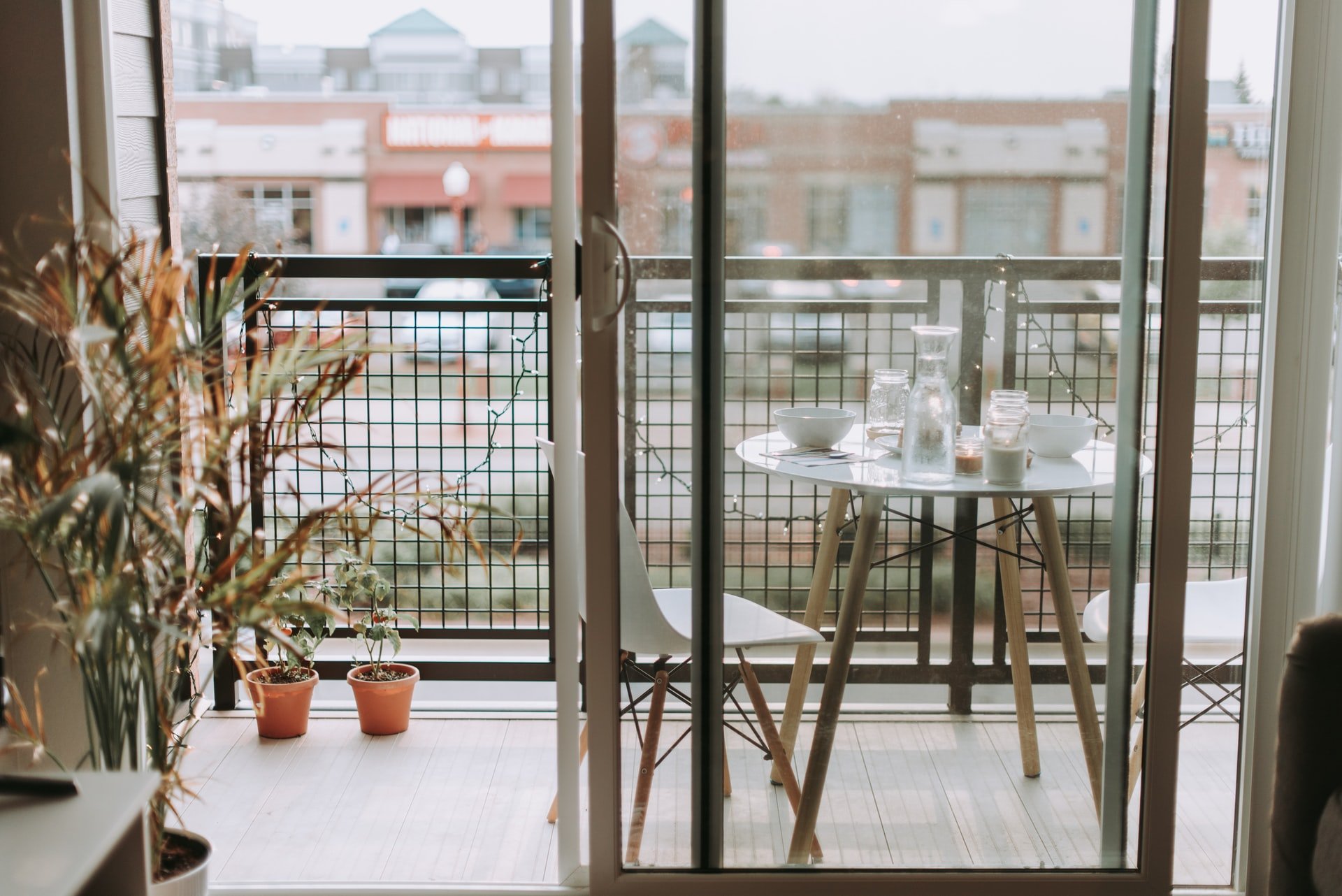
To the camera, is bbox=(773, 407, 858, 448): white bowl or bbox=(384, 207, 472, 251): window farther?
bbox=(384, 207, 472, 251): window

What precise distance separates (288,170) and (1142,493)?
766 centimetres

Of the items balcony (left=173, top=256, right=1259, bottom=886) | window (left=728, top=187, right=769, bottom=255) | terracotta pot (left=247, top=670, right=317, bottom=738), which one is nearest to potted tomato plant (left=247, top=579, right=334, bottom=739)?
terracotta pot (left=247, top=670, right=317, bottom=738)

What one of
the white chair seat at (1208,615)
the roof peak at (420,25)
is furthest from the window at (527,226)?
the white chair seat at (1208,615)

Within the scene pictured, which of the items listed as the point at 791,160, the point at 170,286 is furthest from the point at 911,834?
the point at 170,286

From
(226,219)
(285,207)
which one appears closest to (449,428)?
(226,219)

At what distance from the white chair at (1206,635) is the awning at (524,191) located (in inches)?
269

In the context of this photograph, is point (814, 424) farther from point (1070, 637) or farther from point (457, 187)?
point (457, 187)

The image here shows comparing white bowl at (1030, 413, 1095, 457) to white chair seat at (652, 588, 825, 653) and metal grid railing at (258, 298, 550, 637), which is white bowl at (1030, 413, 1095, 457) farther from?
metal grid railing at (258, 298, 550, 637)

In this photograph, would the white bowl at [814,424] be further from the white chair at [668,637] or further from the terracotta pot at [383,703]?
the terracotta pot at [383,703]

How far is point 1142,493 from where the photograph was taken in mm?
2061

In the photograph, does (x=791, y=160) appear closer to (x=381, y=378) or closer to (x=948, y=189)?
(x=948, y=189)

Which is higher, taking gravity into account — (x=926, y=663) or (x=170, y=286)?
(x=170, y=286)

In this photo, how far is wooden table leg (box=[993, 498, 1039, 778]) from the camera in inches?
81.6

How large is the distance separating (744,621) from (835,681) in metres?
0.20
